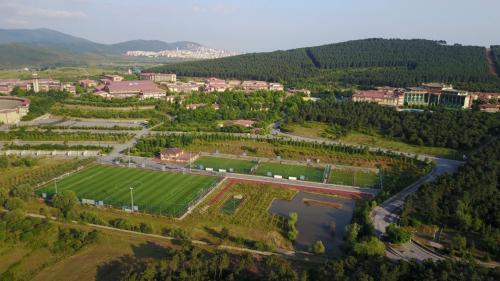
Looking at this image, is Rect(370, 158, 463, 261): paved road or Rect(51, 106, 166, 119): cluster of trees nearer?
Rect(370, 158, 463, 261): paved road

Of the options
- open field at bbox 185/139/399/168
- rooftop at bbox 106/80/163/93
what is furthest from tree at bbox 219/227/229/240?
rooftop at bbox 106/80/163/93

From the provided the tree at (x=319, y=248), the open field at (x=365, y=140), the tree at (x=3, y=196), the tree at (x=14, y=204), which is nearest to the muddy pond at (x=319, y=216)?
the tree at (x=319, y=248)

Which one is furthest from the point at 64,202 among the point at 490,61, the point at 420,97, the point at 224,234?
the point at 490,61

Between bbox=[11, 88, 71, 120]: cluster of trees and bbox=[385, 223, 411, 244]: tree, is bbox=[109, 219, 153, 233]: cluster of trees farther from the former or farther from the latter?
bbox=[11, 88, 71, 120]: cluster of trees

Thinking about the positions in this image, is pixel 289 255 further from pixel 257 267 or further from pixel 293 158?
pixel 293 158

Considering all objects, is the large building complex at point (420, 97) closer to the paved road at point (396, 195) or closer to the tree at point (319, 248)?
the paved road at point (396, 195)

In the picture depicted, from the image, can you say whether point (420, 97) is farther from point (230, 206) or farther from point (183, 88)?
point (230, 206)
